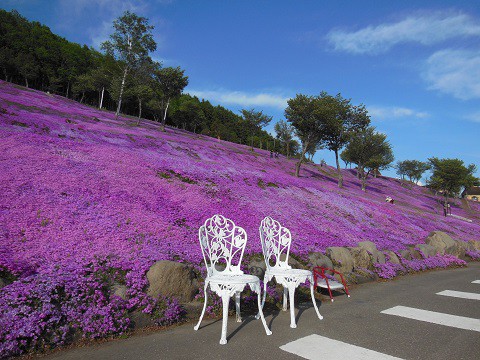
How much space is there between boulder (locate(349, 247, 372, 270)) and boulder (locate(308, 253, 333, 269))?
1.30 meters

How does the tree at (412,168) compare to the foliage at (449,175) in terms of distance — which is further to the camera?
the tree at (412,168)

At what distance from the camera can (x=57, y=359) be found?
437cm

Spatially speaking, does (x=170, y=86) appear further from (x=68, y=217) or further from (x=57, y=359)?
(x=57, y=359)

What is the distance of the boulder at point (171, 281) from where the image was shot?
20.1 feet

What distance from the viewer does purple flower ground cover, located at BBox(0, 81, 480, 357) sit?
5.05 metres

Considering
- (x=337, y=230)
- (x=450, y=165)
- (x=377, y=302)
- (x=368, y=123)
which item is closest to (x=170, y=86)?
(x=368, y=123)

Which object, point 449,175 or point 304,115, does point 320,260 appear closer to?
point 304,115

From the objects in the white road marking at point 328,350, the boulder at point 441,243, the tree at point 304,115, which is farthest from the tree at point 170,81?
the white road marking at point 328,350

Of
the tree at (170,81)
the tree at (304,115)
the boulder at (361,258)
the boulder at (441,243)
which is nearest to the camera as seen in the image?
the boulder at (361,258)

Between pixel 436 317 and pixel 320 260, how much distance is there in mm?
4047

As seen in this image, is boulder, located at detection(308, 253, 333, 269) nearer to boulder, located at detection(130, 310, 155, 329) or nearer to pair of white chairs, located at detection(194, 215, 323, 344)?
pair of white chairs, located at detection(194, 215, 323, 344)

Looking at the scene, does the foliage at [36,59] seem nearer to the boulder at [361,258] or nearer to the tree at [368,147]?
the tree at [368,147]

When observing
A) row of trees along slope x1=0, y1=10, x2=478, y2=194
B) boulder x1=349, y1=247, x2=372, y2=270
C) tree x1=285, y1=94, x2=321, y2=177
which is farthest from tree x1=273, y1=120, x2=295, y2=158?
boulder x1=349, y1=247, x2=372, y2=270

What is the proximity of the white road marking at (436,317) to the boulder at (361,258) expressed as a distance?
3.99m
